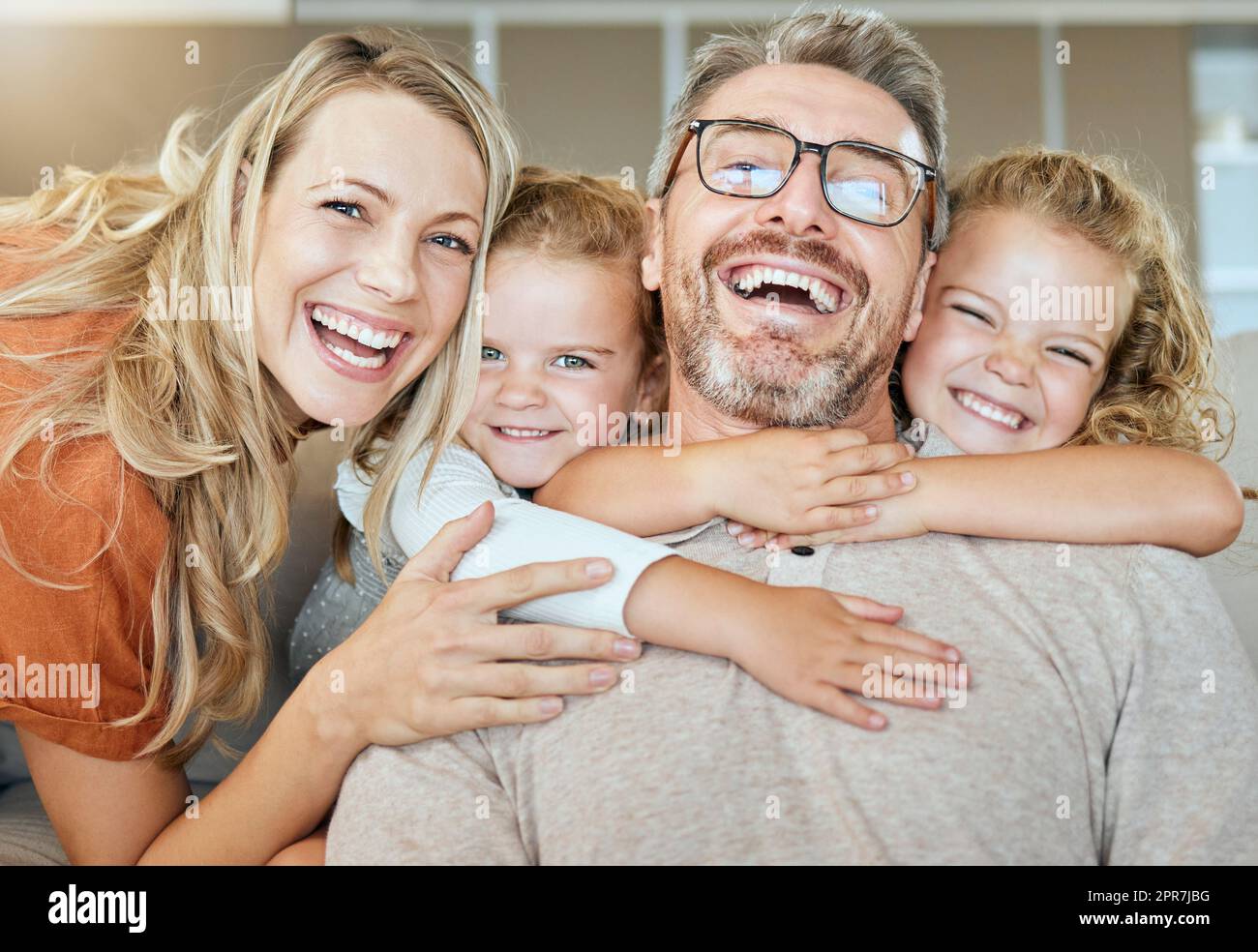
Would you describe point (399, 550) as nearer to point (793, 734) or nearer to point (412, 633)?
point (412, 633)

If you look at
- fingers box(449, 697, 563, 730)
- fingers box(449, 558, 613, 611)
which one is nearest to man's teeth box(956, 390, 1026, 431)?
fingers box(449, 558, 613, 611)

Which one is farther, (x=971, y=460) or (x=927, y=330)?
(x=927, y=330)

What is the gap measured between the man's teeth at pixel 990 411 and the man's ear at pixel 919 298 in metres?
0.14

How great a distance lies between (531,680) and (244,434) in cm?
Answer: 62

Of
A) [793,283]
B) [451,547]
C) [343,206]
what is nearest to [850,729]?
[451,547]

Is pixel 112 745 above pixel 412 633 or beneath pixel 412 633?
beneath

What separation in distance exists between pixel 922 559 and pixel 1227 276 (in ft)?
18.3

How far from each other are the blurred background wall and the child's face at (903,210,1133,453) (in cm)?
380

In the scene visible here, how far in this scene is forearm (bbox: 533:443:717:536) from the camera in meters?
1.54

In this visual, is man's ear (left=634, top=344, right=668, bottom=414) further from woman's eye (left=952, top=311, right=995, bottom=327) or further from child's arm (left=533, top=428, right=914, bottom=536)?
woman's eye (left=952, top=311, right=995, bottom=327)

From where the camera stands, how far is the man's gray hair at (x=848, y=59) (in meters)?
1.75

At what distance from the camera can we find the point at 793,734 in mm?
1264

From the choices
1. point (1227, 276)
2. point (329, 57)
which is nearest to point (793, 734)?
point (329, 57)

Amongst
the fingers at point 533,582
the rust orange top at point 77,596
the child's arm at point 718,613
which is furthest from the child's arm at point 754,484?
the rust orange top at point 77,596
